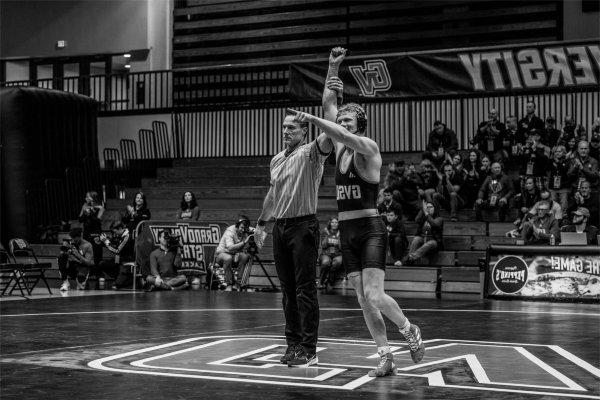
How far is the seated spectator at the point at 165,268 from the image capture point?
16.3 metres

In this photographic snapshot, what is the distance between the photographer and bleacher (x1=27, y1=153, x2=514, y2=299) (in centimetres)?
1578

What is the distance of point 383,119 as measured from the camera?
20.9 metres

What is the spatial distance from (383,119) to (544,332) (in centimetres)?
1215

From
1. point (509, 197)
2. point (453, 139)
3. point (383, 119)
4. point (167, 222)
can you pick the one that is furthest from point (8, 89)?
point (509, 197)

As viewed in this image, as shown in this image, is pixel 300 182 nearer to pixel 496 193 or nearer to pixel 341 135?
pixel 341 135

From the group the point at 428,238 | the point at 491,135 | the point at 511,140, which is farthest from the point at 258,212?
the point at 511,140

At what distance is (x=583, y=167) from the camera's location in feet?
52.7

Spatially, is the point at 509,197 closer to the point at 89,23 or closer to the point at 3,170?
the point at 3,170

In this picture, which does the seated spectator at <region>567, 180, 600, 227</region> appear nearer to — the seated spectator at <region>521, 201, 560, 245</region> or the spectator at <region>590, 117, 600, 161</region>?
the seated spectator at <region>521, 201, 560, 245</region>

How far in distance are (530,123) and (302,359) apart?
12.0m

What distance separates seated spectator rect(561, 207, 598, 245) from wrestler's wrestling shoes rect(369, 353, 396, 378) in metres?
8.85

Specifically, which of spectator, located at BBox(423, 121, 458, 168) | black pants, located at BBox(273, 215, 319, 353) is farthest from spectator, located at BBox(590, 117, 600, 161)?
black pants, located at BBox(273, 215, 319, 353)

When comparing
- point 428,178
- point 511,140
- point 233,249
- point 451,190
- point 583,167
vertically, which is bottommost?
point 233,249

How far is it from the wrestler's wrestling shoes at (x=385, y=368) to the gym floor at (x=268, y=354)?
7cm
